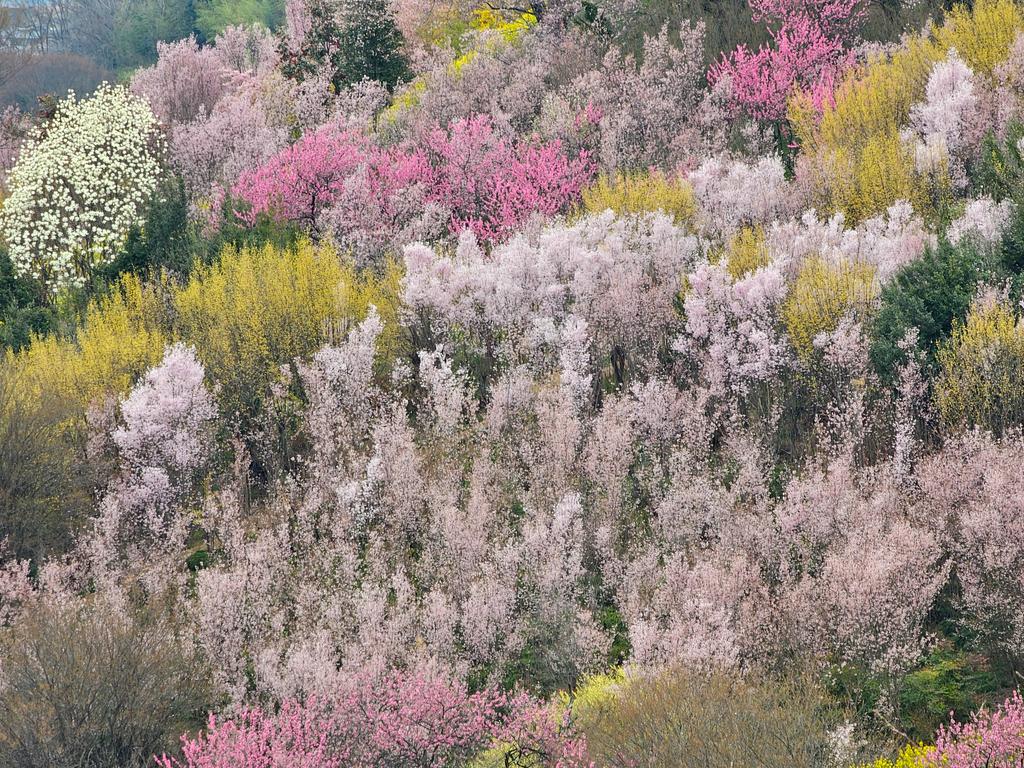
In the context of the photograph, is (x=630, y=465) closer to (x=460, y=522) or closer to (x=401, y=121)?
(x=460, y=522)

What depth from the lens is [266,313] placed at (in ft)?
107

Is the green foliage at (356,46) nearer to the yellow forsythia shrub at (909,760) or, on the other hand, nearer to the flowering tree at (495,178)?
the flowering tree at (495,178)

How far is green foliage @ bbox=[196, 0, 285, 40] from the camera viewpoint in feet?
332

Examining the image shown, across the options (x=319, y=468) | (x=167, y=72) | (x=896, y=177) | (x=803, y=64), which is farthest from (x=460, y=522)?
(x=167, y=72)

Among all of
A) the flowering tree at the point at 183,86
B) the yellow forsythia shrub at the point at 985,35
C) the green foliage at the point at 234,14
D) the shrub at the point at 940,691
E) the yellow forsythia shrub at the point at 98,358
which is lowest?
the shrub at the point at 940,691

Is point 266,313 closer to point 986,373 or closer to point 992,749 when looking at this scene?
point 986,373

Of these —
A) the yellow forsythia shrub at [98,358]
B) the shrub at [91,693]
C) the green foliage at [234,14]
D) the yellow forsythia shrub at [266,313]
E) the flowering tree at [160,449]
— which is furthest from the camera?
the green foliage at [234,14]

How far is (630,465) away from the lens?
29094 mm

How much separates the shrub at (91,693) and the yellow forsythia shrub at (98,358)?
376 inches

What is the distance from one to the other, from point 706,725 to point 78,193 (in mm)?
35556

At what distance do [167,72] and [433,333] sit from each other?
139 feet

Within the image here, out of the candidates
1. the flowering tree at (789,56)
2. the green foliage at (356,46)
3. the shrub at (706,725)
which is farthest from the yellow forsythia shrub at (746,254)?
the green foliage at (356,46)

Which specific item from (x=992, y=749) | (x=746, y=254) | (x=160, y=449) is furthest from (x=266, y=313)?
(x=992, y=749)

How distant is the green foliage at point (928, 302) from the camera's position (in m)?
26.5
